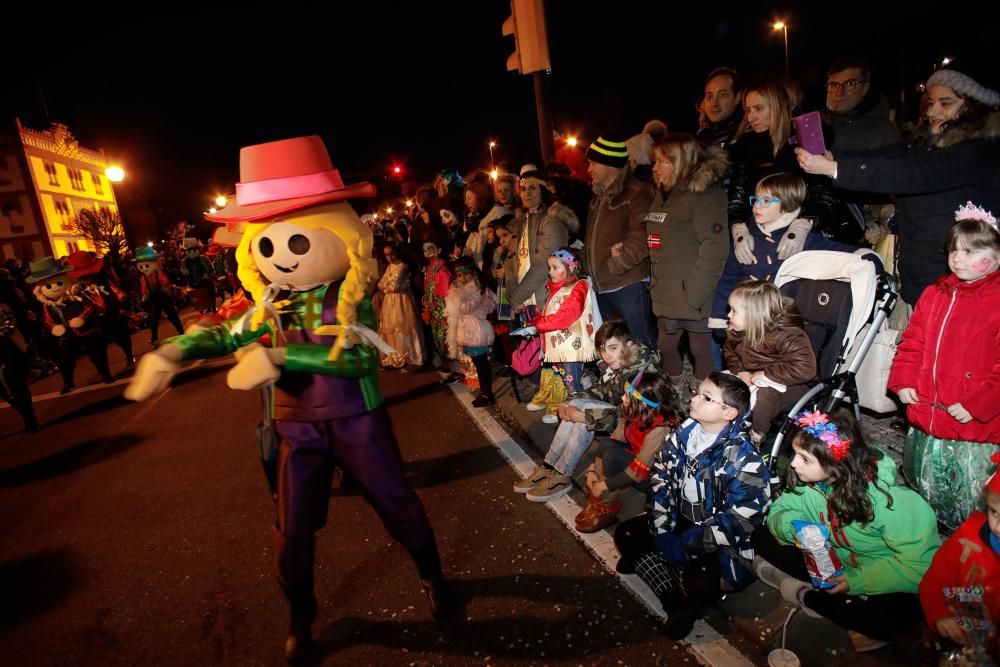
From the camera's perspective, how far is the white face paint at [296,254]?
9.13ft

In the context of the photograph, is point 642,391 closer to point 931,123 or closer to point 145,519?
point 931,123

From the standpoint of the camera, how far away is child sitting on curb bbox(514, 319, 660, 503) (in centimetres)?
371

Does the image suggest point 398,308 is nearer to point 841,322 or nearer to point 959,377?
point 841,322

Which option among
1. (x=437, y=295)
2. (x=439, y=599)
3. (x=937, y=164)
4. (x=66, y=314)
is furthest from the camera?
(x=66, y=314)

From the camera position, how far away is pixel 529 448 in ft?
15.8

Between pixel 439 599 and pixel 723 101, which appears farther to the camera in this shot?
pixel 723 101

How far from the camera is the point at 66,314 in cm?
870

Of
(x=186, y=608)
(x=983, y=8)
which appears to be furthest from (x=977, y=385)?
(x=983, y=8)

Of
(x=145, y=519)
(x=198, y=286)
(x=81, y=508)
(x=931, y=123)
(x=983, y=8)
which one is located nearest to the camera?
(x=931, y=123)

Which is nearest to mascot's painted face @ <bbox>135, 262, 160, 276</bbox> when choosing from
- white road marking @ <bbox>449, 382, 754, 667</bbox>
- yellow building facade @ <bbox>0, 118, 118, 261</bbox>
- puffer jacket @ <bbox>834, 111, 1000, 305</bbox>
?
white road marking @ <bbox>449, 382, 754, 667</bbox>

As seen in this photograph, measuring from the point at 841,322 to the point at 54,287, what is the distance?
1059 cm

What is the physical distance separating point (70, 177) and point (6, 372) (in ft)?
169

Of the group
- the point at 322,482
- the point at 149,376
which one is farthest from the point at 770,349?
the point at 149,376

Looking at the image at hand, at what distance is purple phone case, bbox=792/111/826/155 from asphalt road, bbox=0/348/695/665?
2700 mm
